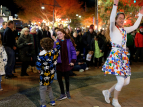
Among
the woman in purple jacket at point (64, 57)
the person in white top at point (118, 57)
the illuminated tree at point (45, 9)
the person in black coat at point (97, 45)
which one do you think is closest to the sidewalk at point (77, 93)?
Result: the woman in purple jacket at point (64, 57)

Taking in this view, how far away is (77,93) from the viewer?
5844 mm

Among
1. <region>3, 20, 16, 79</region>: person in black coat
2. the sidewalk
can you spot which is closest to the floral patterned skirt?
the sidewalk

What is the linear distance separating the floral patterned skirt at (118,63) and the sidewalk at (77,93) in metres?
0.88

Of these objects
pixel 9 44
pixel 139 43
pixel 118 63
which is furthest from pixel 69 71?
pixel 139 43

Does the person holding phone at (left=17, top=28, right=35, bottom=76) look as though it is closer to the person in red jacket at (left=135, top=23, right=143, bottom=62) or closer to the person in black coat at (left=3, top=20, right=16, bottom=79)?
the person in black coat at (left=3, top=20, right=16, bottom=79)

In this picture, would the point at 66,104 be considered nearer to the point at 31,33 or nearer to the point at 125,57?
the point at 125,57

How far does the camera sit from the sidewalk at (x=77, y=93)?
4.97m

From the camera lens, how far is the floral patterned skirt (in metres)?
4.48

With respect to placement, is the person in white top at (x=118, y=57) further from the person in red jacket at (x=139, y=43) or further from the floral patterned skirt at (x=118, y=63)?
the person in red jacket at (x=139, y=43)

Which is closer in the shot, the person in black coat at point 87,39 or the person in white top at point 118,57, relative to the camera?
the person in white top at point 118,57

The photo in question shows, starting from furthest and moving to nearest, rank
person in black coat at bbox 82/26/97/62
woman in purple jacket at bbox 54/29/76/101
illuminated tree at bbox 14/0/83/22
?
illuminated tree at bbox 14/0/83/22, person in black coat at bbox 82/26/97/62, woman in purple jacket at bbox 54/29/76/101

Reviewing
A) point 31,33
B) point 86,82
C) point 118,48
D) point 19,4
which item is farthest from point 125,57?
point 19,4

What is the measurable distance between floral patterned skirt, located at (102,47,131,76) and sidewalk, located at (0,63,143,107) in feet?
2.87

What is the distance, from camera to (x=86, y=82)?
23.7ft
